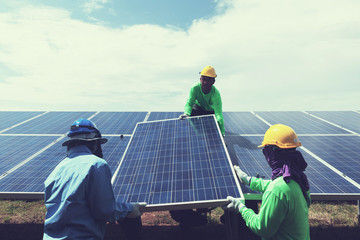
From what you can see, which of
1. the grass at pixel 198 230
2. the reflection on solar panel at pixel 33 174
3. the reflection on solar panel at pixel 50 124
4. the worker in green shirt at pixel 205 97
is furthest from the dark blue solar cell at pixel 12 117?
the worker in green shirt at pixel 205 97

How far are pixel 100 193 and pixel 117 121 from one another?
887cm

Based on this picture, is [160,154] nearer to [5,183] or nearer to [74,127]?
[74,127]

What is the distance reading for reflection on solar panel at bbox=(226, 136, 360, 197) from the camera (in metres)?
5.64

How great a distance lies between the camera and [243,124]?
435 inches

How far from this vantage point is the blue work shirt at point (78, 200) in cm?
308

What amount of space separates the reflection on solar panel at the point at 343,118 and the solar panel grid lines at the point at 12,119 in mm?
15603

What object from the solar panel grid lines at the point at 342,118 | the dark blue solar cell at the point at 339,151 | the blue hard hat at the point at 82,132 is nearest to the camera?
the blue hard hat at the point at 82,132

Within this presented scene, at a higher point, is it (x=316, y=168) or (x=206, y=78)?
(x=206, y=78)

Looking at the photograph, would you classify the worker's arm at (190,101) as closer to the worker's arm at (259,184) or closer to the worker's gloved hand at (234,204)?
the worker's arm at (259,184)

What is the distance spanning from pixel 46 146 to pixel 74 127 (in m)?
5.98

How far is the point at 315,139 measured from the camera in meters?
8.97

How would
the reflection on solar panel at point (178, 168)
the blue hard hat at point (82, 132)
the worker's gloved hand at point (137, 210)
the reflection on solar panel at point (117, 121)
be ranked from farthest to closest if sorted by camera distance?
the reflection on solar panel at point (117, 121) → the reflection on solar panel at point (178, 168) → the worker's gloved hand at point (137, 210) → the blue hard hat at point (82, 132)

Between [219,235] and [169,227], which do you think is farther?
[169,227]

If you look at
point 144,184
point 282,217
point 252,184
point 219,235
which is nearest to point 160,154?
point 144,184
